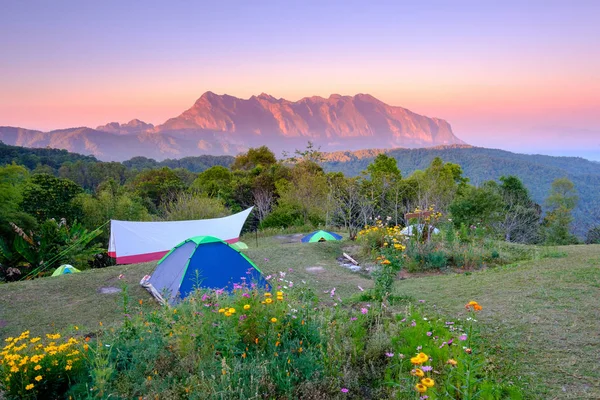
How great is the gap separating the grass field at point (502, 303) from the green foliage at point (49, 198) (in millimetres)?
10986

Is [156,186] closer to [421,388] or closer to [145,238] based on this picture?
[145,238]

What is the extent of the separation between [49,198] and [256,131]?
15402cm

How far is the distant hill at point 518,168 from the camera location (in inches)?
2119

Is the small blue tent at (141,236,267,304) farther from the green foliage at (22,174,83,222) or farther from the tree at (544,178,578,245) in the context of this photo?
the tree at (544,178,578,245)

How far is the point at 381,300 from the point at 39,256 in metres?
10.5

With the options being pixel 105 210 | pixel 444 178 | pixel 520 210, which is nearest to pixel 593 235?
pixel 520 210

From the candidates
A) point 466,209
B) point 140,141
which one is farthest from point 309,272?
point 140,141

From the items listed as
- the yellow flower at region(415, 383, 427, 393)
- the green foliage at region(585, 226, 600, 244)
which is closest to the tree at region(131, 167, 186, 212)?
the yellow flower at region(415, 383, 427, 393)

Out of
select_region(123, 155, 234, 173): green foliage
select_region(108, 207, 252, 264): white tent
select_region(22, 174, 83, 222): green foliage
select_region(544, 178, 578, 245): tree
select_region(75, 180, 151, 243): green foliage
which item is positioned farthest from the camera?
select_region(123, 155, 234, 173): green foliage

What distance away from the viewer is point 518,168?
216ft

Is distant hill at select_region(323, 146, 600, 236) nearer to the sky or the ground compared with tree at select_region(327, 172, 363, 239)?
nearer to the sky

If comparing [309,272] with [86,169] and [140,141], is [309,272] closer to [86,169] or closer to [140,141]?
[86,169]

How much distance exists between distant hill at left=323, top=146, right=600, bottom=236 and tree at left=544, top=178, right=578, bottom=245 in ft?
7.59

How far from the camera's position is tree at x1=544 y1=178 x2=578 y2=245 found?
25.9 meters
